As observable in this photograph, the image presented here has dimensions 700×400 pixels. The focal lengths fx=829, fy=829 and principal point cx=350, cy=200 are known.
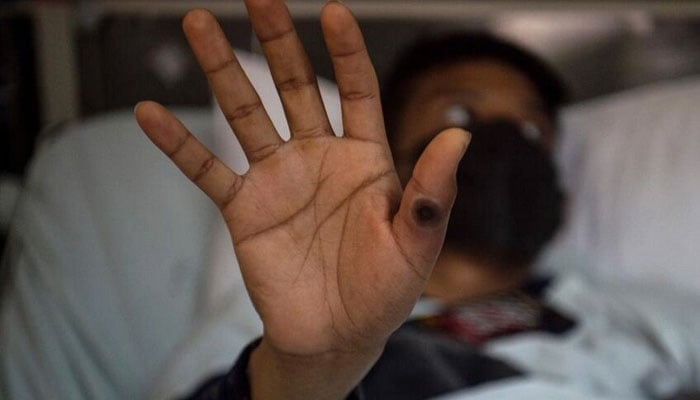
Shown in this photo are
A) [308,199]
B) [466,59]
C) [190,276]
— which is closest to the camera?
[308,199]

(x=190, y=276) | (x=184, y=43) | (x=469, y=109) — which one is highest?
(x=184, y=43)

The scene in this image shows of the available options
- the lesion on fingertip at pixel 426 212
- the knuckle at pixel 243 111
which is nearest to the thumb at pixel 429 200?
the lesion on fingertip at pixel 426 212

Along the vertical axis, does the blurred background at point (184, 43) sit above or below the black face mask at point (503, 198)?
above

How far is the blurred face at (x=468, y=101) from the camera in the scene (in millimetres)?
1118

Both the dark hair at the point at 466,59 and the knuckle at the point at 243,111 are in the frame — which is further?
the dark hair at the point at 466,59

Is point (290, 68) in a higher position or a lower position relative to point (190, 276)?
higher

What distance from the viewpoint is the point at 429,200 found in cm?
48

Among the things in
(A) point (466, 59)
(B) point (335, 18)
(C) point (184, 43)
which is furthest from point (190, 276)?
(B) point (335, 18)

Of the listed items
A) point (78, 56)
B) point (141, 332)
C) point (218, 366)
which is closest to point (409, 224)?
point (218, 366)

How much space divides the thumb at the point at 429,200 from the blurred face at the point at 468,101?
574mm

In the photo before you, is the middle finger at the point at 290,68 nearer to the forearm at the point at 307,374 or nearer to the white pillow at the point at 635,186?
the forearm at the point at 307,374

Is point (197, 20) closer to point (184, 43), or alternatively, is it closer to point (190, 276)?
point (190, 276)

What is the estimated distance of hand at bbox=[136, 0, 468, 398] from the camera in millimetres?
526

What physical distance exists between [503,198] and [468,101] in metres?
0.15
